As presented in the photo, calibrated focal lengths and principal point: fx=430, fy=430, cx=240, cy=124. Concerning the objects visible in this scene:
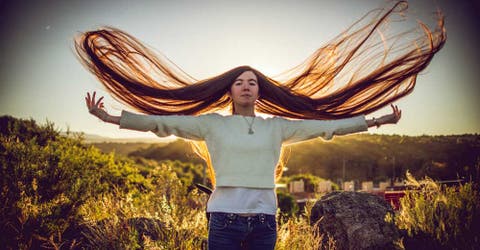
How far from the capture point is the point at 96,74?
4156mm

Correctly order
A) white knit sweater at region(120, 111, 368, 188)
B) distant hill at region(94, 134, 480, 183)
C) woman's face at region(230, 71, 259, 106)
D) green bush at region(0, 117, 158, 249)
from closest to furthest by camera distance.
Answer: white knit sweater at region(120, 111, 368, 188) < woman's face at region(230, 71, 259, 106) < green bush at region(0, 117, 158, 249) < distant hill at region(94, 134, 480, 183)

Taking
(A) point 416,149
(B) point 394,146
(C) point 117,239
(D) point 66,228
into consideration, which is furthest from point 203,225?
(B) point 394,146

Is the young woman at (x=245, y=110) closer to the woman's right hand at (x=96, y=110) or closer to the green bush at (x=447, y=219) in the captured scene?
the woman's right hand at (x=96, y=110)

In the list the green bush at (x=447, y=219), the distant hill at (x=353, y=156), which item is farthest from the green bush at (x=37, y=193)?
the distant hill at (x=353, y=156)

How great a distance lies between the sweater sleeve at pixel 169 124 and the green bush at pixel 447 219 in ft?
14.3

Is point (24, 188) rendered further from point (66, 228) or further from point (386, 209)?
point (386, 209)

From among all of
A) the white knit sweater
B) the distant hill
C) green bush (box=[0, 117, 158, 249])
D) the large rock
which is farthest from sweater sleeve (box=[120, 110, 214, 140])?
the distant hill

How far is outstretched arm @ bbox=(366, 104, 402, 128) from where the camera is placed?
3.55 metres

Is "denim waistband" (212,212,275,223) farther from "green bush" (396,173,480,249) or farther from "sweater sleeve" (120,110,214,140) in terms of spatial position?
"green bush" (396,173,480,249)

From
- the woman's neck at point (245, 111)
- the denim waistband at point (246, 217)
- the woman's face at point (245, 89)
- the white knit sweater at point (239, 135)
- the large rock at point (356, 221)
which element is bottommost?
the large rock at point (356, 221)

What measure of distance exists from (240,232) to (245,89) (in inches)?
48.3

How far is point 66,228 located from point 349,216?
→ 4.52 m

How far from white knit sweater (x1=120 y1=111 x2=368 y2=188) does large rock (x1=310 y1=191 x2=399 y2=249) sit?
3.66m

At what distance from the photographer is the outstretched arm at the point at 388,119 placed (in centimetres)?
355
